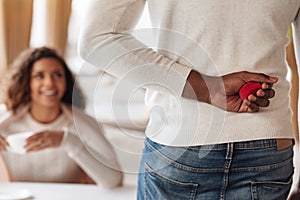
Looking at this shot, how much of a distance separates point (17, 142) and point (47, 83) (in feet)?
0.94

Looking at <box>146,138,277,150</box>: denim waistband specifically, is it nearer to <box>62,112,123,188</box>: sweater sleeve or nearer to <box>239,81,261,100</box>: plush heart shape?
Result: <box>239,81,261,100</box>: plush heart shape

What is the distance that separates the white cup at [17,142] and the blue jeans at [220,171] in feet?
4.39

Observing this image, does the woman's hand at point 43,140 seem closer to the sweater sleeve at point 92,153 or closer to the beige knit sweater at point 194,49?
the sweater sleeve at point 92,153

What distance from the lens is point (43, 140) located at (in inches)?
89.6

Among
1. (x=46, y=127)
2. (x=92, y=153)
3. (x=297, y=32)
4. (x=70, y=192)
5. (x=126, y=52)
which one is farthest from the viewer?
(x=46, y=127)

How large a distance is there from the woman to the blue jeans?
114 cm

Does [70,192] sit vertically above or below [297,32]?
below

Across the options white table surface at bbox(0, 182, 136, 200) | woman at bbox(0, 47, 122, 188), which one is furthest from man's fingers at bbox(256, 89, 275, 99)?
woman at bbox(0, 47, 122, 188)

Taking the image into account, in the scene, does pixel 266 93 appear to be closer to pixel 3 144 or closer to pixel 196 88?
Result: pixel 196 88

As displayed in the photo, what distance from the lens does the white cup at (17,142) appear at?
2244 millimetres

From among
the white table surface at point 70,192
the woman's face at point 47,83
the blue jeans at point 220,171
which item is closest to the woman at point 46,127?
the woman's face at point 47,83

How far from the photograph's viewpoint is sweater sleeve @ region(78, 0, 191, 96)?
91 cm

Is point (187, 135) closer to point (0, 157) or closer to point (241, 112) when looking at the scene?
point (241, 112)

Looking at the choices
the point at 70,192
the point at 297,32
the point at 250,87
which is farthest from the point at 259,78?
the point at 70,192
